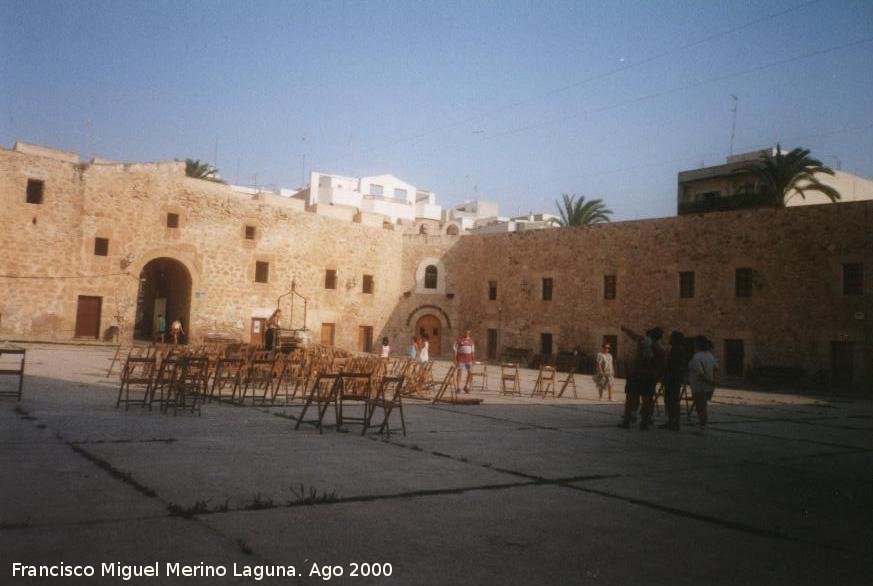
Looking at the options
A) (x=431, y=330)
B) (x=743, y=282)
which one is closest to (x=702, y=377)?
(x=743, y=282)

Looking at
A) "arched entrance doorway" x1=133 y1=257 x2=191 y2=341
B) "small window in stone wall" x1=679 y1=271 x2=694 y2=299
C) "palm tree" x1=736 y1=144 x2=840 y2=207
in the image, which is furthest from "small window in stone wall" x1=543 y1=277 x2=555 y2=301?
"arched entrance doorway" x1=133 y1=257 x2=191 y2=341

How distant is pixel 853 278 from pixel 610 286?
351 inches

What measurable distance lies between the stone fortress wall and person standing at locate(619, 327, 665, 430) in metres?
14.6

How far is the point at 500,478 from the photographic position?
17.7 ft

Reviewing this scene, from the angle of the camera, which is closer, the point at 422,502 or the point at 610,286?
the point at 422,502

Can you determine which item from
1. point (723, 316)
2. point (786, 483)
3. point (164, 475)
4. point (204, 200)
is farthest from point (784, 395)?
point (204, 200)

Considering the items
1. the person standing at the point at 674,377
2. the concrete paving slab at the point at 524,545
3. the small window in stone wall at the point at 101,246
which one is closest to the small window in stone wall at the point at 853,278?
the person standing at the point at 674,377

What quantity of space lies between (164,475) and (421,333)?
93.3 ft

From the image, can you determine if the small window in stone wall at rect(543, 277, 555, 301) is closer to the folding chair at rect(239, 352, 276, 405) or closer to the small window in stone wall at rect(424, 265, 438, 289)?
the small window in stone wall at rect(424, 265, 438, 289)

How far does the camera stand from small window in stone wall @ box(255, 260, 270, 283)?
1131 inches

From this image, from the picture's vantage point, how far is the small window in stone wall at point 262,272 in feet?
94.2

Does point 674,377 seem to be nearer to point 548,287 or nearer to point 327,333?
point 548,287

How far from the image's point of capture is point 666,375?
964 cm

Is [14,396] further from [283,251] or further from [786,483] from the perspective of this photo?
[283,251]
